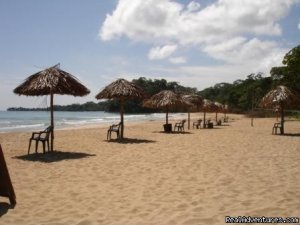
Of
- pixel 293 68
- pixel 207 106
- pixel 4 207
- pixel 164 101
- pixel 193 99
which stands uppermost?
pixel 293 68

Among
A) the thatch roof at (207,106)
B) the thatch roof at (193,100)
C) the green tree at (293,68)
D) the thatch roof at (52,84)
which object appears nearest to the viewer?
the thatch roof at (52,84)

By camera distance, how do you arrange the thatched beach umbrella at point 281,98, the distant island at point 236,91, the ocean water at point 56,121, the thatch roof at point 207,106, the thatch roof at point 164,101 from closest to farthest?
the thatched beach umbrella at point 281,98
the thatch roof at point 164,101
the thatch roof at point 207,106
the ocean water at point 56,121
the distant island at point 236,91

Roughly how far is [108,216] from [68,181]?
7.16 ft

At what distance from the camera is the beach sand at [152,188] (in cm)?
424

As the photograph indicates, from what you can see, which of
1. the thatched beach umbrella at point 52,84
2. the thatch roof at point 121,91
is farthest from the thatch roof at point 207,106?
the thatched beach umbrella at point 52,84

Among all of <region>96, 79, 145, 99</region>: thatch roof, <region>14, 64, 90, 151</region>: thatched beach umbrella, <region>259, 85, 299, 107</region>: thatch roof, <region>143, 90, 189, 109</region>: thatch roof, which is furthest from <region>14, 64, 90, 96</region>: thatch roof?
<region>259, 85, 299, 107</region>: thatch roof

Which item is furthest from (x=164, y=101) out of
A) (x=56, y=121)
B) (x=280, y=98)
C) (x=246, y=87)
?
(x=246, y=87)

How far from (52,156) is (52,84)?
1949 mm

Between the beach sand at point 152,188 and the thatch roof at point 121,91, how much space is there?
4848 millimetres

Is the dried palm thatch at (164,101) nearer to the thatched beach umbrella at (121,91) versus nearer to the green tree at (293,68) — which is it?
the thatched beach umbrella at (121,91)

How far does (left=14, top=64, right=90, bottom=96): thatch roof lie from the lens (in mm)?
9742

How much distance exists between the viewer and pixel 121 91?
46.0ft

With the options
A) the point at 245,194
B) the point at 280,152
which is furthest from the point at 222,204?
the point at 280,152

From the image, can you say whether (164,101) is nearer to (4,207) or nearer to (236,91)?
(4,207)
